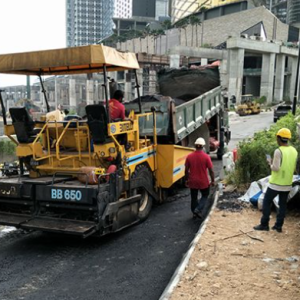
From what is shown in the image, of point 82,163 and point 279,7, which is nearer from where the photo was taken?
point 82,163

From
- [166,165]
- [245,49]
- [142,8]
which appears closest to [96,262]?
[166,165]

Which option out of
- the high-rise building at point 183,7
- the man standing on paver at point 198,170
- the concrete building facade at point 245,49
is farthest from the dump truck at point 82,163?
the high-rise building at point 183,7

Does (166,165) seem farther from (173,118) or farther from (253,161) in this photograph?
(253,161)

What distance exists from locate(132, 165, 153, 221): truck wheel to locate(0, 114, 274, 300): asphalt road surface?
17 cm

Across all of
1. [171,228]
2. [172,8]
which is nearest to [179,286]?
[171,228]

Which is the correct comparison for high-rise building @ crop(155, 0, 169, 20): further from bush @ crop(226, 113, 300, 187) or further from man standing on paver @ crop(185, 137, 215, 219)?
man standing on paver @ crop(185, 137, 215, 219)

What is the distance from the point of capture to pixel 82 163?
5969 millimetres

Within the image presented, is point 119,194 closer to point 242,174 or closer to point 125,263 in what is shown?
point 125,263

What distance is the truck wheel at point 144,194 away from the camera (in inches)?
250

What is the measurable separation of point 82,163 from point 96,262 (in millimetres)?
1687

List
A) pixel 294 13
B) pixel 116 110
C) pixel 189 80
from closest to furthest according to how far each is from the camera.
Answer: pixel 116 110
pixel 189 80
pixel 294 13

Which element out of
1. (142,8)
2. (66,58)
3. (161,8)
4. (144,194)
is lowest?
(144,194)

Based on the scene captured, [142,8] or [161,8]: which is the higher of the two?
[161,8]

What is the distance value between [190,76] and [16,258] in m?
7.99
